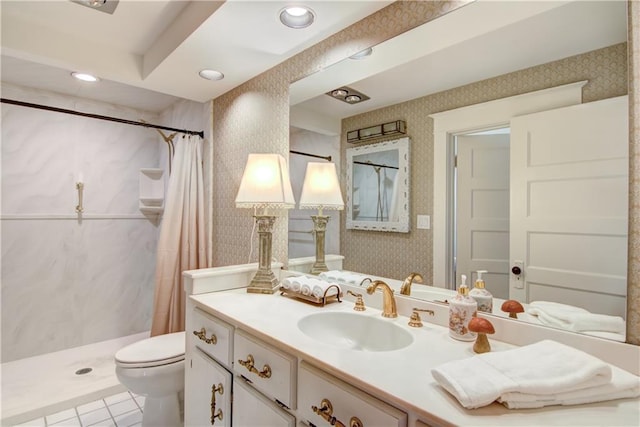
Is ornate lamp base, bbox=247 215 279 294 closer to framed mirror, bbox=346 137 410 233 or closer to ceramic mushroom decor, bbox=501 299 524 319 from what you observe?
framed mirror, bbox=346 137 410 233

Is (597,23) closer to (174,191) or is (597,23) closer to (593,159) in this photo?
(593,159)

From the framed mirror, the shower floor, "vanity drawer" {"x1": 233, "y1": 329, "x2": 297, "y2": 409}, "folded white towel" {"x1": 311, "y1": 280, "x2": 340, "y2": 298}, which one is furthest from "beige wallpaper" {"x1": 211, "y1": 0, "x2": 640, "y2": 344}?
the shower floor

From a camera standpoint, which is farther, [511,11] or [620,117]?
[511,11]

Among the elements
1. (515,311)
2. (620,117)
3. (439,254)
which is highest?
(620,117)

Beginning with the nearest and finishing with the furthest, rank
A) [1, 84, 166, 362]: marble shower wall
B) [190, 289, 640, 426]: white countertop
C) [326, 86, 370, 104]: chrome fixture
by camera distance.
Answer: [190, 289, 640, 426]: white countertop → [326, 86, 370, 104]: chrome fixture → [1, 84, 166, 362]: marble shower wall

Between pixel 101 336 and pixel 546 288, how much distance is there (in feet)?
11.6

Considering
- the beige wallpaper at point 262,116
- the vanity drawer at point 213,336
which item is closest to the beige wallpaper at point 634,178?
the beige wallpaper at point 262,116

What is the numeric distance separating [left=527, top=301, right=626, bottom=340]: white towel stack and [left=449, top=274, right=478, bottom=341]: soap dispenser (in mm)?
184

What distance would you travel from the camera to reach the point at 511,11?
3.52 ft

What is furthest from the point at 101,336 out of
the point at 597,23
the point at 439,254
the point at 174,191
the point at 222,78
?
the point at 597,23

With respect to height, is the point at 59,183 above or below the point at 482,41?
below

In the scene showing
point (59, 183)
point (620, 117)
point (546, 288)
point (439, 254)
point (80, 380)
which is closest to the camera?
point (620, 117)

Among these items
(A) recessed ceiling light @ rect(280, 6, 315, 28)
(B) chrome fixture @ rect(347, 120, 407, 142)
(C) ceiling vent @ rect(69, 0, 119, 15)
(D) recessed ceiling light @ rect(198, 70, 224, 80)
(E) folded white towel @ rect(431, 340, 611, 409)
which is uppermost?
(C) ceiling vent @ rect(69, 0, 119, 15)

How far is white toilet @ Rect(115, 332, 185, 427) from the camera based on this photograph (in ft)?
5.46
